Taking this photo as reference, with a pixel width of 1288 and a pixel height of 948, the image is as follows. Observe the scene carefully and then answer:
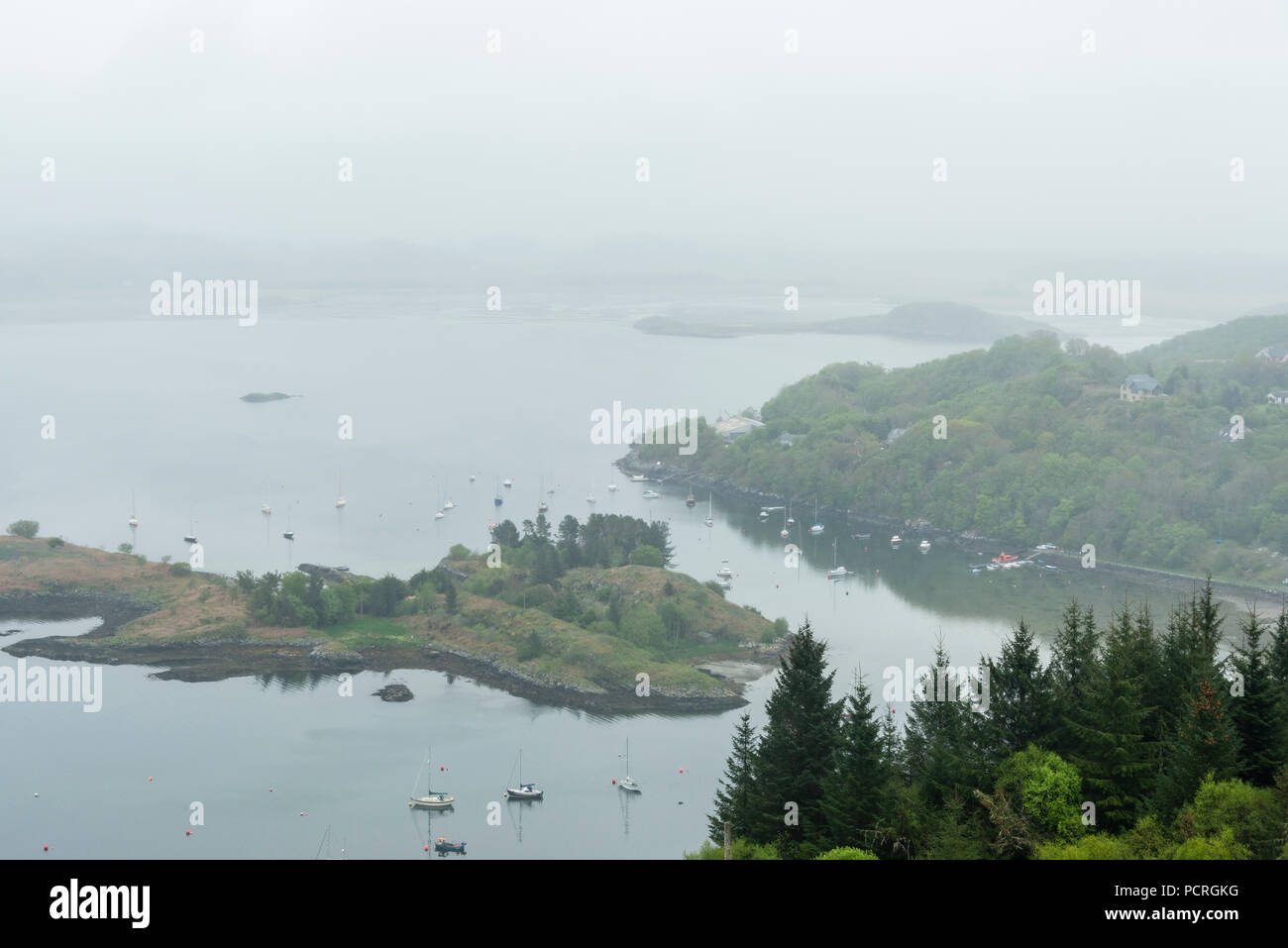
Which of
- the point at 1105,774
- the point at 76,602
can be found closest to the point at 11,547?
the point at 76,602

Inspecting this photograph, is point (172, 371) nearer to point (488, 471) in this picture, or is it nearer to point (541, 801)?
point (488, 471)

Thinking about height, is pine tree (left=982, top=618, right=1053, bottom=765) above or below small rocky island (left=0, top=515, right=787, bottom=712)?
above

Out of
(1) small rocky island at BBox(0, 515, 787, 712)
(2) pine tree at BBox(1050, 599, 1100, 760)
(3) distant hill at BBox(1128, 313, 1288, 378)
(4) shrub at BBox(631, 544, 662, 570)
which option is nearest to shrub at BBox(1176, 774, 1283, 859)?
(2) pine tree at BBox(1050, 599, 1100, 760)

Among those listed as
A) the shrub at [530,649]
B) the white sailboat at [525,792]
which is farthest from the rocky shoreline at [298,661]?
the white sailboat at [525,792]

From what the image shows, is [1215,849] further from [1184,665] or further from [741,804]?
[741,804]

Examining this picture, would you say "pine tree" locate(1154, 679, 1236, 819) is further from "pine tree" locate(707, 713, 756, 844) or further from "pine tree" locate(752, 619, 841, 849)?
"pine tree" locate(707, 713, 756, 844)
